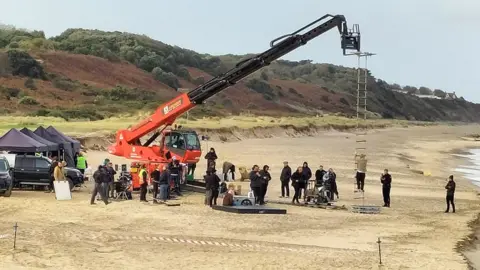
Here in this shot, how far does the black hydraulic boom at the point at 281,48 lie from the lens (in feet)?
78.2

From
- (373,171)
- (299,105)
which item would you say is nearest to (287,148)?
(373,171)

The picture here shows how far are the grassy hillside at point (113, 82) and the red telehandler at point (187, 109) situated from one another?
36.0 m

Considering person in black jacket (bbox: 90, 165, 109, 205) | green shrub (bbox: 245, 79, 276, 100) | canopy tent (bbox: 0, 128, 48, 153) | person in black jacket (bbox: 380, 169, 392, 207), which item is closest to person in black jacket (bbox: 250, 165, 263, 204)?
person in black jacket (bbox: 380, 169, 392, 207)

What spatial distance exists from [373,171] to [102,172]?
2227 centimetres

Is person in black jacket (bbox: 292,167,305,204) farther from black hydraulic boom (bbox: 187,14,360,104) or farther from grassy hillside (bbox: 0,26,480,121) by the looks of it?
grassy hillside (bbox: 0,26,480,121)

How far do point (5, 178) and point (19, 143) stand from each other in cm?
347

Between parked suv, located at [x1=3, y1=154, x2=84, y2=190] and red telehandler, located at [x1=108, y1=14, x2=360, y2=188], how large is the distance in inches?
108

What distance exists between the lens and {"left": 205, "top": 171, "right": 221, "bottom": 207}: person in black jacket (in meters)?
23.5

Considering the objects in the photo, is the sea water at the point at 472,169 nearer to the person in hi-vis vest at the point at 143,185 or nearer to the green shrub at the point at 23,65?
the person in hi-vis vest at the point at 143,185

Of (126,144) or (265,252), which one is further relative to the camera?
(126,144)

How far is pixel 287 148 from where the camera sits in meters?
56.8

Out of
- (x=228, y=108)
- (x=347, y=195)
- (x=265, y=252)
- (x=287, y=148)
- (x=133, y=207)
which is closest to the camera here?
(x=265, y=252)

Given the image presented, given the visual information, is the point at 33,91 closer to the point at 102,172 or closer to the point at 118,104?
the point at 118,104

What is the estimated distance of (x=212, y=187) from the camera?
2373 cm
